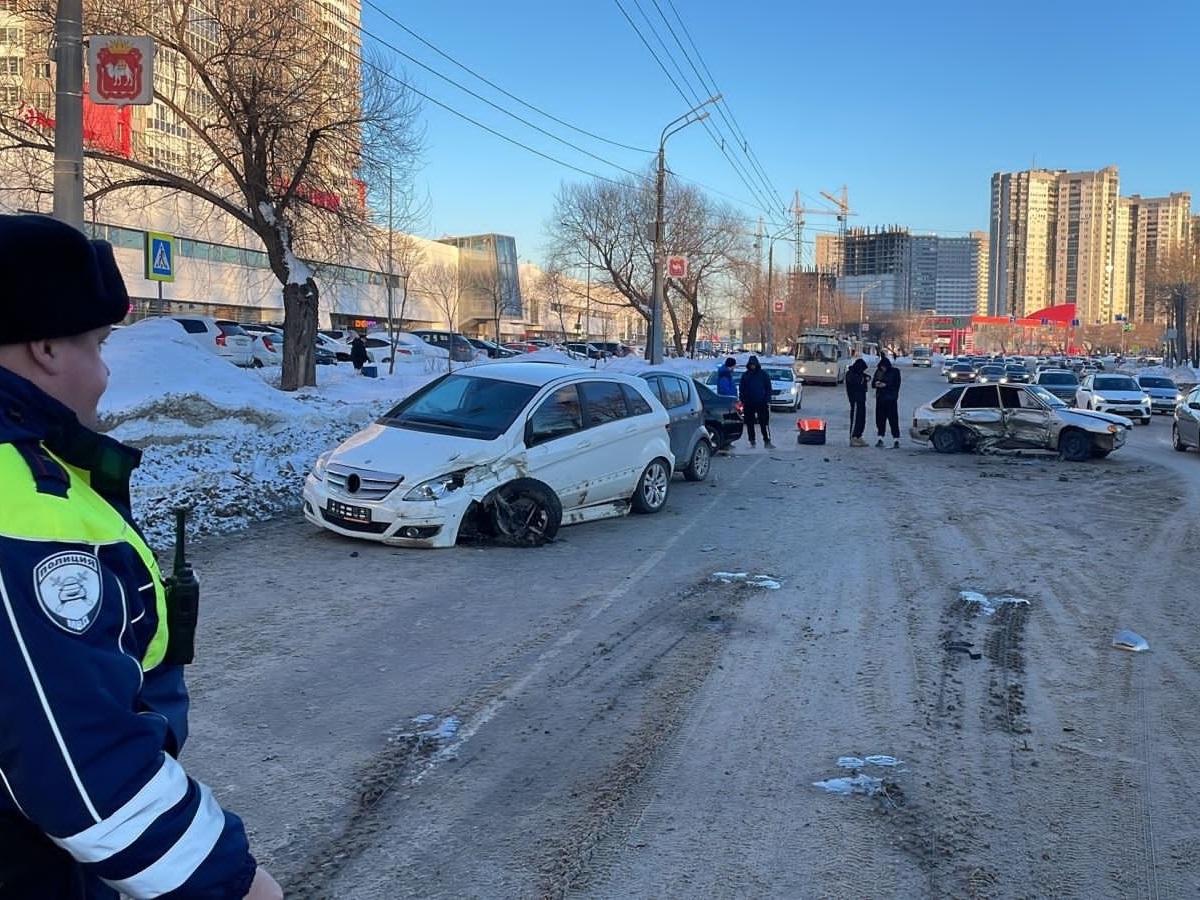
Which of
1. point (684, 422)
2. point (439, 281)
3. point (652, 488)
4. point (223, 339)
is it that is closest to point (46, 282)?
point (652, 488)

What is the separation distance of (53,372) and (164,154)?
80.2 feet

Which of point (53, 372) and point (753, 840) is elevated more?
point (53, 372)

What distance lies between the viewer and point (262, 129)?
2156cm

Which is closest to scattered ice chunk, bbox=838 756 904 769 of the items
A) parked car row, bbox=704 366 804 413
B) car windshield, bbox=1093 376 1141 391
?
parked car row, bbox=704 366 804 413

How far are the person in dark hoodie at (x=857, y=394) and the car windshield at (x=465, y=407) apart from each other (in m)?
10.9

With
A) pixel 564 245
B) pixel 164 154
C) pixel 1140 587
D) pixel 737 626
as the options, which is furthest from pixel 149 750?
pixel 564 245

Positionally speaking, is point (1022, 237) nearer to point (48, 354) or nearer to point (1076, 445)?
point (1076, 445)

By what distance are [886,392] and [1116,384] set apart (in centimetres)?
1397

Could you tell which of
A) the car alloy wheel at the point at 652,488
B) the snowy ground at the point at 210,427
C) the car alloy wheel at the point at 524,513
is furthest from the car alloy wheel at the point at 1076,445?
the snowy ground at the point at 210,427

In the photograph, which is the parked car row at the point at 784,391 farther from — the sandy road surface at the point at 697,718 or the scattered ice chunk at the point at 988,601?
the scattered ice chunk at the point at 988,601

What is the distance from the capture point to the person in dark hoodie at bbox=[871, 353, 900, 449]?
768 inches

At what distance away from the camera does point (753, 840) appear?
375 centimetres

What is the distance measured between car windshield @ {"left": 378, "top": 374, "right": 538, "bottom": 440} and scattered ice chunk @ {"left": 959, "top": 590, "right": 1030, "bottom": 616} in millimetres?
4324

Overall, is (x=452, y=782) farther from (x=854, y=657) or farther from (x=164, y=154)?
(x=164, y=154)
